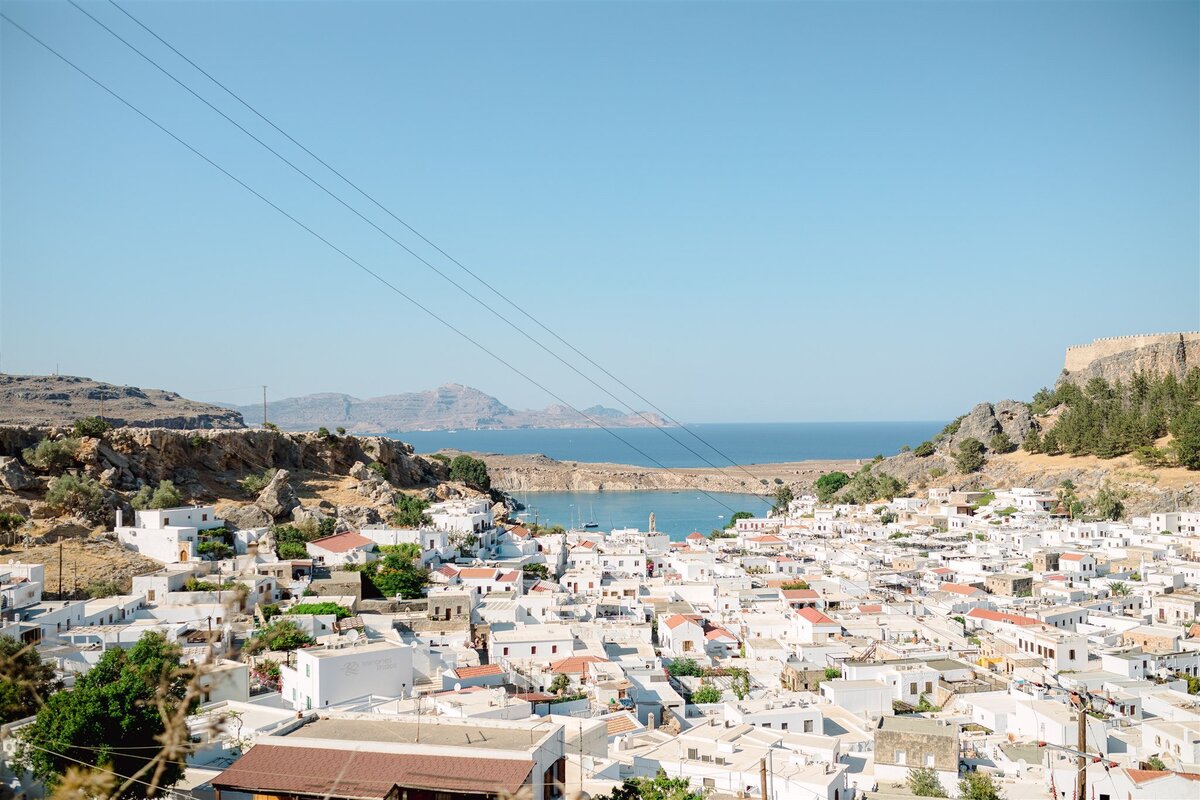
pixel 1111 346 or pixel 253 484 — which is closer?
pixel 253 484

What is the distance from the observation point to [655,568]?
23.2 metres

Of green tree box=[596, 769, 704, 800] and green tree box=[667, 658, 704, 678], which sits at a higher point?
green tree box=[596, 769, 704, 800]

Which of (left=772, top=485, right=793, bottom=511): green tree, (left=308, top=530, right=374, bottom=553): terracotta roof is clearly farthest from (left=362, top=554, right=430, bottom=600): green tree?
(left=772, top=485, right=793, bottom=511): green tree

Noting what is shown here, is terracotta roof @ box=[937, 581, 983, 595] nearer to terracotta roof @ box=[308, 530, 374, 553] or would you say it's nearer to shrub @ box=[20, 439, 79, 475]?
terracotta roof @ box=[308, 530, 374, 553]

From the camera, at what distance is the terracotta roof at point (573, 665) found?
12.3 metres

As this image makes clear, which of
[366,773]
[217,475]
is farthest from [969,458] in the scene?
[366,773]

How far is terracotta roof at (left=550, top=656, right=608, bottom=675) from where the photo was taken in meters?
12.3

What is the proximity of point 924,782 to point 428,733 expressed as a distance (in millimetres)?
5126

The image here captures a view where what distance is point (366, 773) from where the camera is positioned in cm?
652

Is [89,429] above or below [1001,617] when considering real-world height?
above

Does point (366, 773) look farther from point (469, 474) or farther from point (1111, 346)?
point (1111, 346)

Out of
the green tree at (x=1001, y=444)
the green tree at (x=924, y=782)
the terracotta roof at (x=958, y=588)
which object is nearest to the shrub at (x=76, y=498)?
the green tree at (x=924, y=782)

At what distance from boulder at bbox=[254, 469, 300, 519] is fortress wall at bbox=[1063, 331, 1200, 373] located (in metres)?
35.8

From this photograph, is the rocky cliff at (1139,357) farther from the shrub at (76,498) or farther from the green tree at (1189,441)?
the shrub at (76,498)
